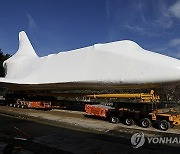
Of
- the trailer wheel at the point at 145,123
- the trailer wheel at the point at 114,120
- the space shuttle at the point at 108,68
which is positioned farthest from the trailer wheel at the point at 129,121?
the space shuttle at the point at 108,68

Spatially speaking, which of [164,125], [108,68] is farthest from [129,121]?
[108,68]

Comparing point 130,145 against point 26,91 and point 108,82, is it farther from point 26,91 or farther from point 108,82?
point 26,91

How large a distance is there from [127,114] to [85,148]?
6587 mm

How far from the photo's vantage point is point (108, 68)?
14.9 metres

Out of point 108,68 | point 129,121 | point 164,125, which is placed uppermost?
point 108,68

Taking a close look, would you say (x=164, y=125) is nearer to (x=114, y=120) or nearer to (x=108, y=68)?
(x=114, y=120)

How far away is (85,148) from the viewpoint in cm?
868

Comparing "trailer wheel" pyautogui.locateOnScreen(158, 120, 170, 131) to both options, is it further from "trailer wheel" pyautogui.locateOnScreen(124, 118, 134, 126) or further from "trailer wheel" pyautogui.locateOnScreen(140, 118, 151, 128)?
"trailer wheel" pyautogui.locateOnScreen(124, 118, 134, 126)

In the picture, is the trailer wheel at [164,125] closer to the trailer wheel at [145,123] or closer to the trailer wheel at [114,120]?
the trailer wheel at [145,123]

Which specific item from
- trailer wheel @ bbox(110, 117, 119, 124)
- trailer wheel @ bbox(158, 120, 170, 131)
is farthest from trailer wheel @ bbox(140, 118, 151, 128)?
trailer wheel @ bbox(110, 117, 119, 124)

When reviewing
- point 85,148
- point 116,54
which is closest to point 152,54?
point 116,54

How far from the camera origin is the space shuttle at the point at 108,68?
42.3 ft

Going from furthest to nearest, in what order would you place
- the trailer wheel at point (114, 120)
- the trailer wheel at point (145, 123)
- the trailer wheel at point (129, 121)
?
1. the trailer wheel at point (114, 120)
2. the trailer wheel at point (129, 121)
3. the trailer wheel at point (145, 123)

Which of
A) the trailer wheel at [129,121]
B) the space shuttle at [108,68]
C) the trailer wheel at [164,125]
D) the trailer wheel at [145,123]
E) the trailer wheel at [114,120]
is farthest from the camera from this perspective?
the trailer wheel at [114,120]
